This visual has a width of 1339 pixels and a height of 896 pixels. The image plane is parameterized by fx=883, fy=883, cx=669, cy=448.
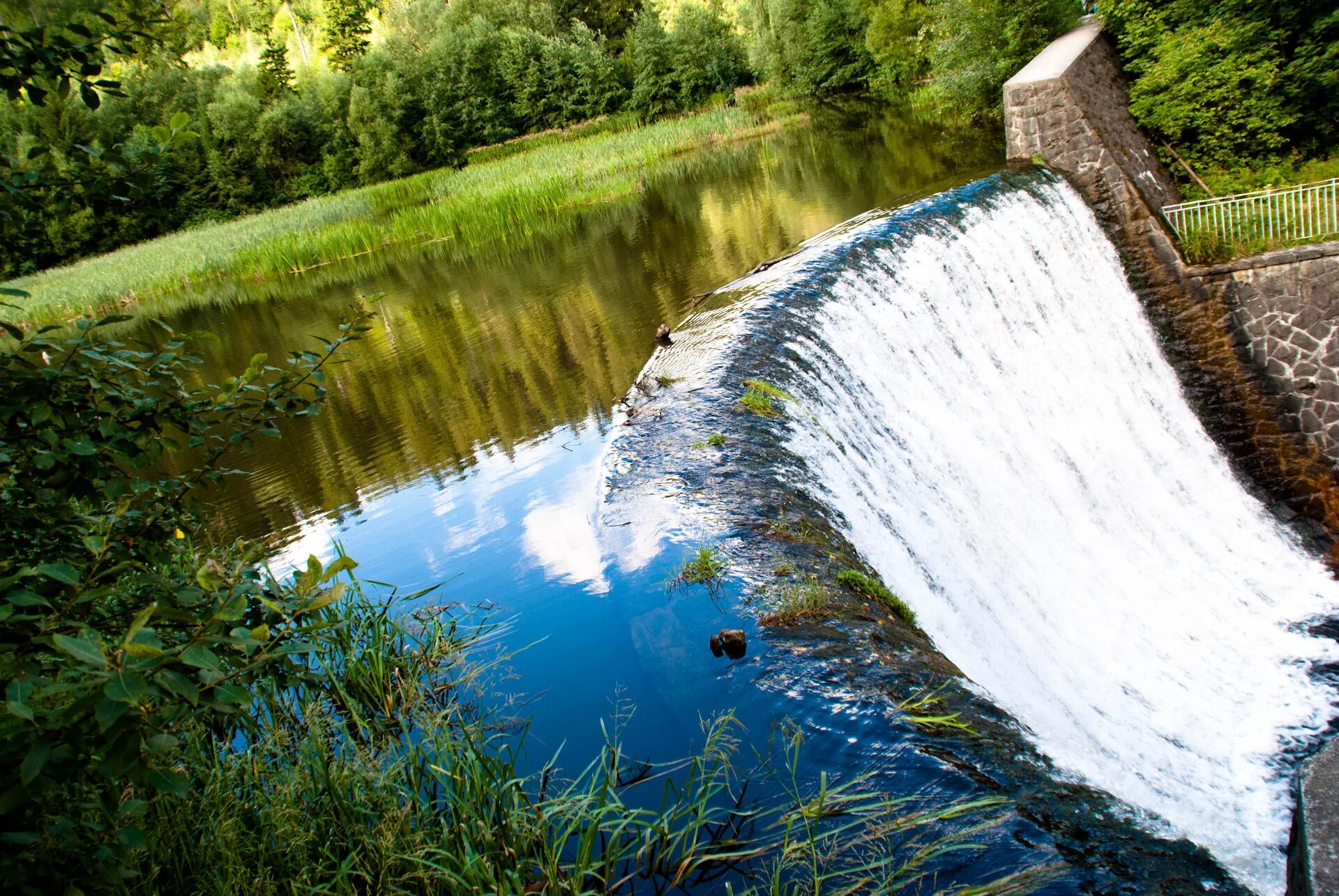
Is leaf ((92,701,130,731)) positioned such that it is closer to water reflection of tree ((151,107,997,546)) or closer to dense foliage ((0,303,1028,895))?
dense foliage ((0,303,1028,895))

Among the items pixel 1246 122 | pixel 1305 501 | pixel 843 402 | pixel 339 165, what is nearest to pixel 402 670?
pixel 843 402

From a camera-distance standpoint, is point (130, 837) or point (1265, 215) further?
point (1265, 215)

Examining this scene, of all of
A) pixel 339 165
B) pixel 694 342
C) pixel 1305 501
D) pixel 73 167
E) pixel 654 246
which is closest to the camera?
pixel 73 167

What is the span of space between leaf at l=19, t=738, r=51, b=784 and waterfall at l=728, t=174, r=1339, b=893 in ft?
12.8

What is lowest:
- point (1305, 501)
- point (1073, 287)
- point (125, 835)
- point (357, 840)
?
point (1305, 501)

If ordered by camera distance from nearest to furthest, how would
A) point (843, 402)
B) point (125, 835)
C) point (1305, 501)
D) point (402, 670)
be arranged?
point (125, 835)
point (402, 670)
point (843, 402)
point (1305, 501)

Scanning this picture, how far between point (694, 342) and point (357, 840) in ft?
21.7

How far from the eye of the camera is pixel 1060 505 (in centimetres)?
903

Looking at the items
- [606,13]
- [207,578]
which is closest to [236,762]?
[207,578]

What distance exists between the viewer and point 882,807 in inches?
133

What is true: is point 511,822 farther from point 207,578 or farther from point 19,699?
point 19,699

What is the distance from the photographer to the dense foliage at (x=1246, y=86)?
14.0m

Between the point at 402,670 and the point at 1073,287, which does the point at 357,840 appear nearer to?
the point at 402,670

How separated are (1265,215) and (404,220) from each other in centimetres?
2220
